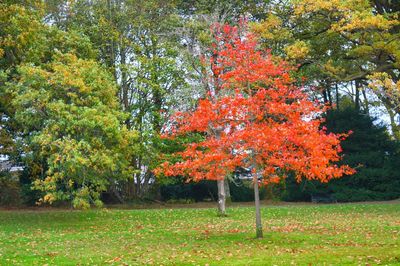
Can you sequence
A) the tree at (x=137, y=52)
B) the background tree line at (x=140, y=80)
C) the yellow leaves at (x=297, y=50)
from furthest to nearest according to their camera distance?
the tree at (x=137, y=52) → the yellow leaves at (x=297, y=50) → the background tree line at (x=140, y=80)

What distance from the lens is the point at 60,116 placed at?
1806cm

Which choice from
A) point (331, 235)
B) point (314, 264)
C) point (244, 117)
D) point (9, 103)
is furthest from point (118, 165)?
point (314, 264)

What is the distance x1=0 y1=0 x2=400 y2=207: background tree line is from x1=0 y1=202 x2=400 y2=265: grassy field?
172 cm

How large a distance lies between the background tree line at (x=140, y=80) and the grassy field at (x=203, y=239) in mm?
1722

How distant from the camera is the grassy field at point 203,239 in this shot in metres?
11.4

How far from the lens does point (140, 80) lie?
29.2m

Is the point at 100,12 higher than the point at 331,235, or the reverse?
the point at 100,12

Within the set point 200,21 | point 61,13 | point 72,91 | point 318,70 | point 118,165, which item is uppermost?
point 61,13

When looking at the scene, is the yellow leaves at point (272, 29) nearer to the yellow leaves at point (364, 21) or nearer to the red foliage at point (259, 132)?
the yellow leaves at point (364, 21)

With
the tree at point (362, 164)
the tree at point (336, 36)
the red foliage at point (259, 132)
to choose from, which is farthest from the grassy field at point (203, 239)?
the tree at point (362, 164)

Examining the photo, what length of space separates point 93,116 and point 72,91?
2.08 metres

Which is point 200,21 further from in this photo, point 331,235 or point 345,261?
point 345,261

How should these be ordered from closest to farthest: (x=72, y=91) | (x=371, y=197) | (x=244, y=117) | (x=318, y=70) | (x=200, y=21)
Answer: (x=244, y=117)
(x=72, y=91)
(x=200, y=21)
(x=318, y=70)
(x=371, y=197)

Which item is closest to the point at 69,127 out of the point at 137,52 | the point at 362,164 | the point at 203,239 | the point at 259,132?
the point at 203,239
